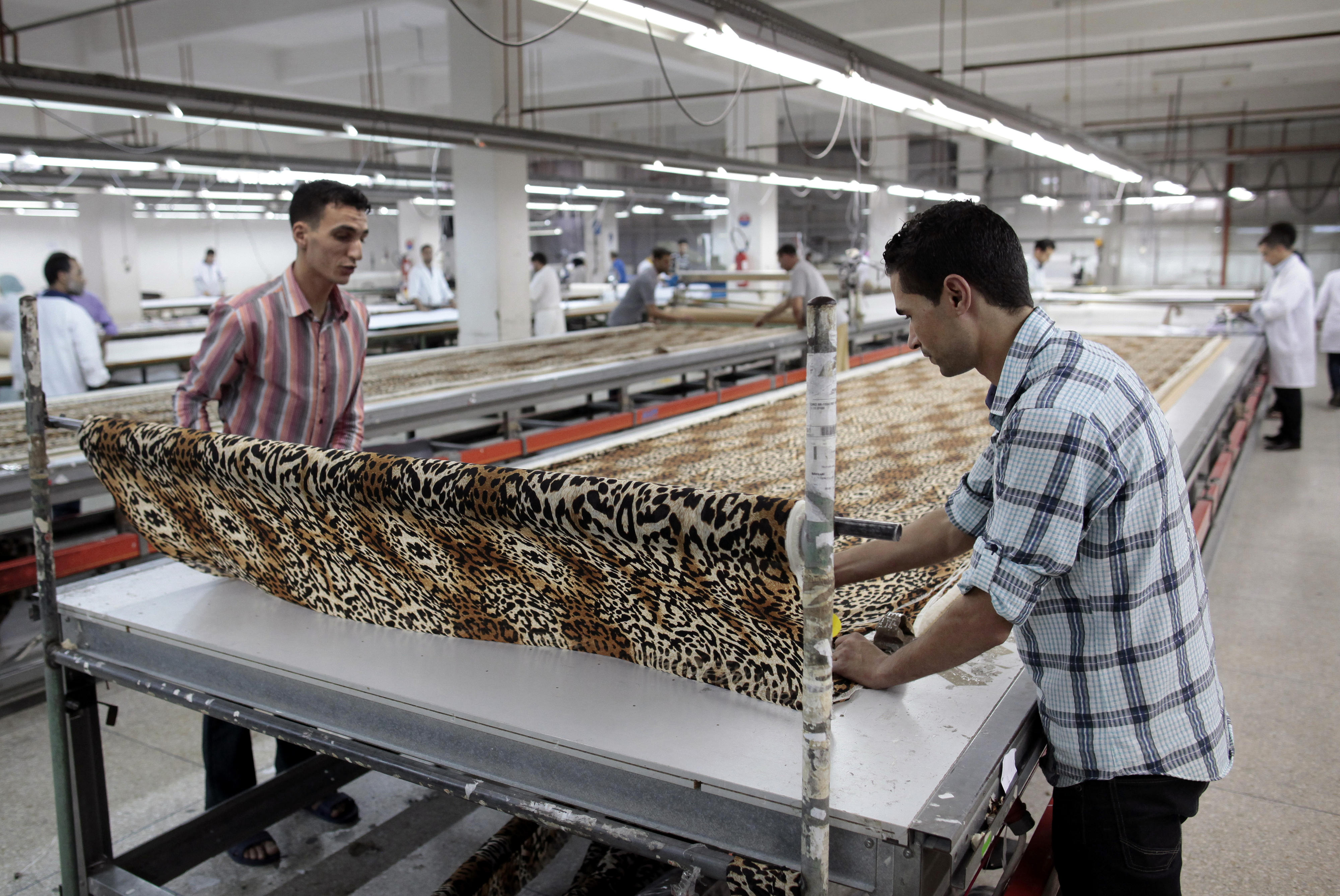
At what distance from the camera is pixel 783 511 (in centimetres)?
128

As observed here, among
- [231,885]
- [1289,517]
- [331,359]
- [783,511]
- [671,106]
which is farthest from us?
[671,106]

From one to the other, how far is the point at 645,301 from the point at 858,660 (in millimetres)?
8084

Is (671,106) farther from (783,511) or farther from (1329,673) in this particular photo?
(783,511)

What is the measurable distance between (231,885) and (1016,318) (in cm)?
232

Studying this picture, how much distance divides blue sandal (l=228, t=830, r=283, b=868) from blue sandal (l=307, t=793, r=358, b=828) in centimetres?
17

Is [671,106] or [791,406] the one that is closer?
[791,406]

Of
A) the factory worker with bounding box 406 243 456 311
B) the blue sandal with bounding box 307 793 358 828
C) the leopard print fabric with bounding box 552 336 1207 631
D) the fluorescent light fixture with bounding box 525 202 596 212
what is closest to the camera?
the leopard print fabric with bounding box 552 336 1207 631

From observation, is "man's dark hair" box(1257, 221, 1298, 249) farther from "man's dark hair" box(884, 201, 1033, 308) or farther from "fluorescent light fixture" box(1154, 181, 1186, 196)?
"man's dark hair" box(884, 201, 1033, 308)

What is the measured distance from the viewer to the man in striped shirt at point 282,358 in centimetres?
248

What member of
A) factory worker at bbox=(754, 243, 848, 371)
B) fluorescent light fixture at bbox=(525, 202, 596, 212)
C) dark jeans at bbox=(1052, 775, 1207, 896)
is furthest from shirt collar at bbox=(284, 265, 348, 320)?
fluorescent light fixture at bbox=(525, 202, 596, 212)

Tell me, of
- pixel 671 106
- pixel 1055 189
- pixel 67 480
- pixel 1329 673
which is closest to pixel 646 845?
pixel 67 480

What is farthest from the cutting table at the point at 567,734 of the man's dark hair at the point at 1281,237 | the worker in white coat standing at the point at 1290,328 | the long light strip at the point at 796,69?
the worker in white coat standing at the point at 1290,328

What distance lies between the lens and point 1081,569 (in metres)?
1.38

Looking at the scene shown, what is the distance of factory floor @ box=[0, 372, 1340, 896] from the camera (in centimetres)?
248
